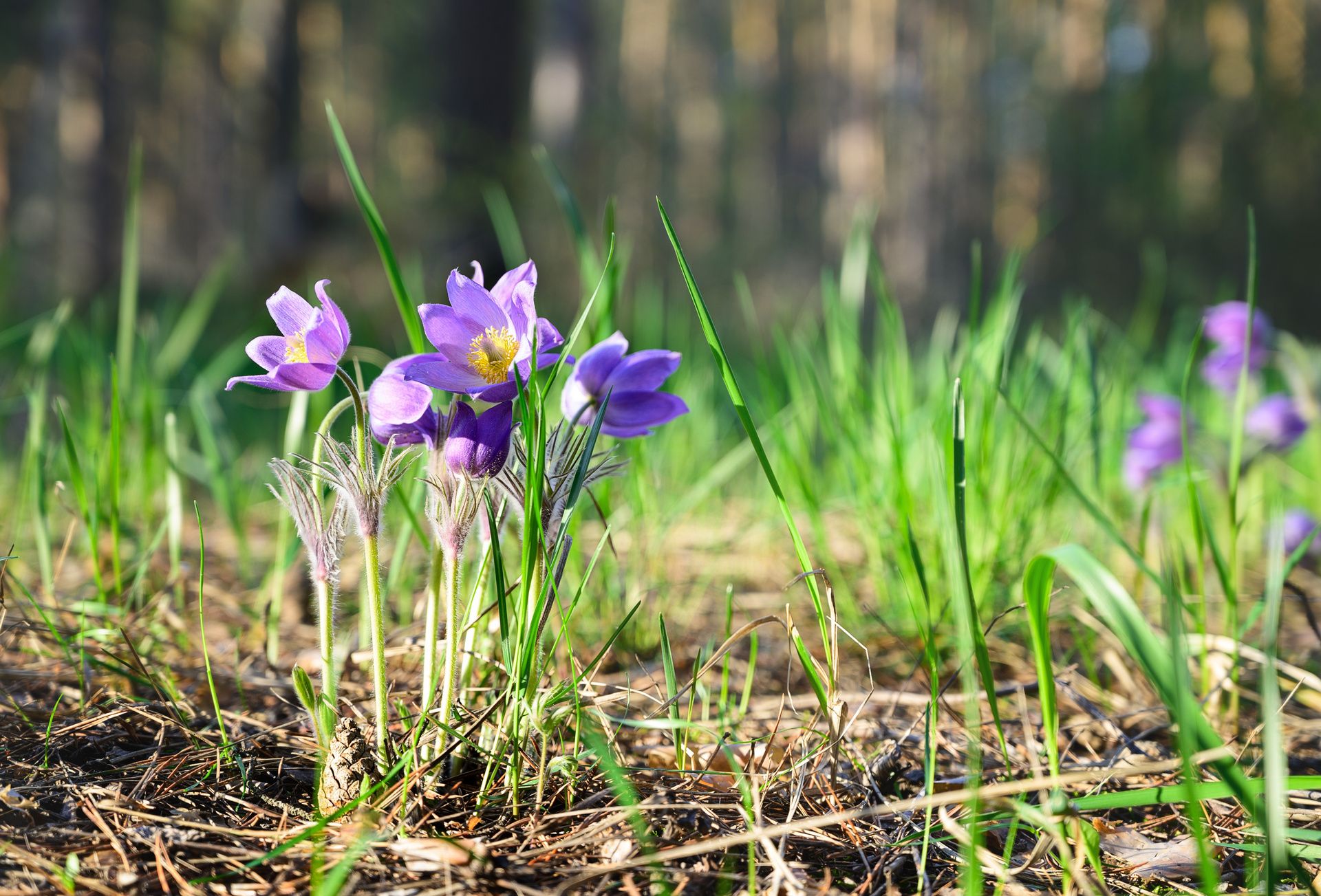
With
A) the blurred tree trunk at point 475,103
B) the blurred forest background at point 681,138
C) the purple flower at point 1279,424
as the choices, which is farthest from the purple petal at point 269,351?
the blurred tree trunk at point 475,103

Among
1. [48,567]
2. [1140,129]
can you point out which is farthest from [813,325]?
[1140,129]

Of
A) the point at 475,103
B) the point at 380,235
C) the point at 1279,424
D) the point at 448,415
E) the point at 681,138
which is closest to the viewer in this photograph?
the point at 448,415

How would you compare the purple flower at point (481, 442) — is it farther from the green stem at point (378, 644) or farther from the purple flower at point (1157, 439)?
the purple flower at point (1157, 439)

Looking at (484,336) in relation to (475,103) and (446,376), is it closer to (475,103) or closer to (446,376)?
(446,376)

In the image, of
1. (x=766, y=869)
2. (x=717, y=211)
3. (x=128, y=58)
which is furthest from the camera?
(x=717, y=211)

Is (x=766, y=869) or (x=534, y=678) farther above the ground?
(x=534, y=678)

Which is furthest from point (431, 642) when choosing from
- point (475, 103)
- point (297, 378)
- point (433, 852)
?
point (475, 103)

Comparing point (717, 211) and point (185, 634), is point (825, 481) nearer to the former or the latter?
point (185, 634)
